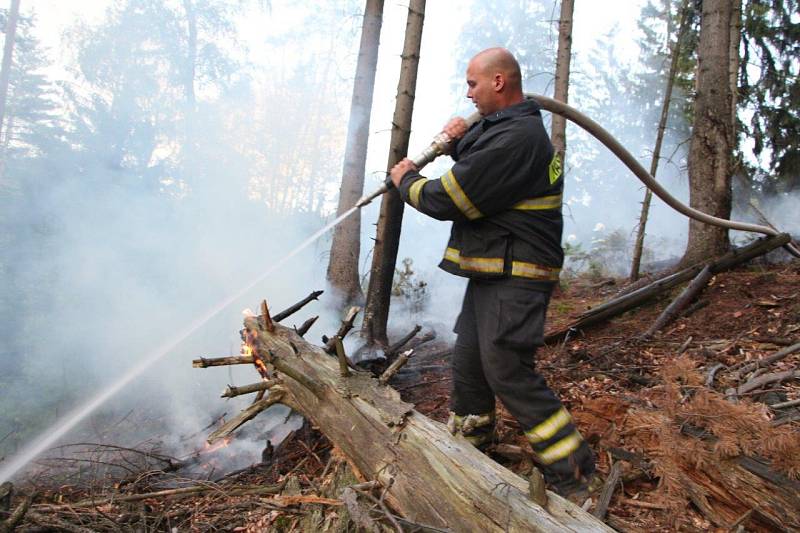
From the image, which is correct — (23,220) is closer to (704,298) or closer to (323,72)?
(704,298)

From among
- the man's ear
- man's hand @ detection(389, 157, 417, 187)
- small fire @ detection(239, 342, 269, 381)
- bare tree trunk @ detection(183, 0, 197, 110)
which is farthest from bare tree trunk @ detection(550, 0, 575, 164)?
bare tree trunk @ detection(183, 0, 197, 110)

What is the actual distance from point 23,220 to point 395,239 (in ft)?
26.5

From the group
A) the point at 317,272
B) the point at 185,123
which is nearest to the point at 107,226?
the point at 317,272

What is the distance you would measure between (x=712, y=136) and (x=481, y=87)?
15.1 ft

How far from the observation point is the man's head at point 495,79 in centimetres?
263

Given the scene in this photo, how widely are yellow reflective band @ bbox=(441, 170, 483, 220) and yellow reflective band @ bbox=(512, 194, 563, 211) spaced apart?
226 millimetres

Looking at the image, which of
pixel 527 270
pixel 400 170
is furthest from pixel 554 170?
pixel 400 170

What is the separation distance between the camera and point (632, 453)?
2.53 m

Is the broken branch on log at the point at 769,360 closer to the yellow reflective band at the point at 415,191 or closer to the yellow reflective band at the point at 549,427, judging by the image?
the yellow reflective band at the point at 549,427

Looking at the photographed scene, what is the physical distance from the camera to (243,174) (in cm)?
1362

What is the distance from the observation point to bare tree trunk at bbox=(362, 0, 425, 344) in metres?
4.61

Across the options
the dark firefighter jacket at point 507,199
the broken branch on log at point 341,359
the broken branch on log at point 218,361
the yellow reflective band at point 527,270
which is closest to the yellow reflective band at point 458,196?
the dark firefighter jacket at point 507,199

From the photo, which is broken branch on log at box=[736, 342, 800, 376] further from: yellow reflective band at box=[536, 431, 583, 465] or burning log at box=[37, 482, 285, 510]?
burning log at box=[37, 482, 285, 510]

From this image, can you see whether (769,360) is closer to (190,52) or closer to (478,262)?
(478,262)
